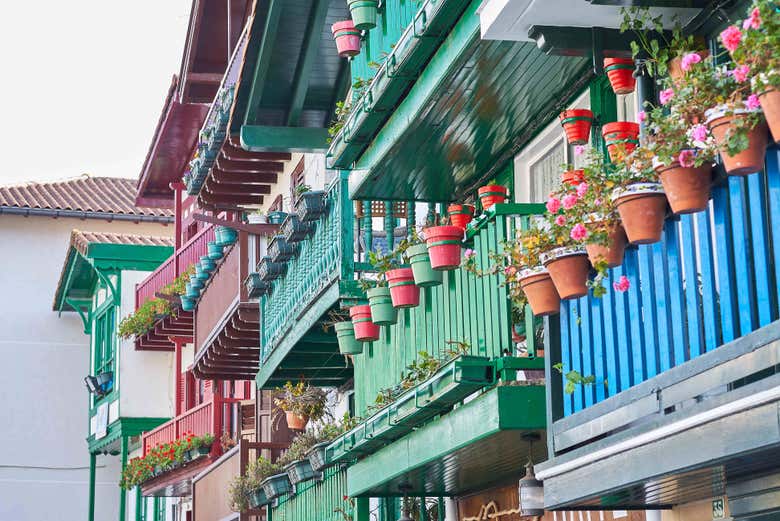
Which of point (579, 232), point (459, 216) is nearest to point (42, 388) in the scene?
point (459, 216)

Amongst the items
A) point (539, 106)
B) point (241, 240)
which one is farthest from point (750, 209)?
point (241, 240)

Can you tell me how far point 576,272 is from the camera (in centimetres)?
817

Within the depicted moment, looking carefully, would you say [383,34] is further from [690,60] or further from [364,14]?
[690,60]

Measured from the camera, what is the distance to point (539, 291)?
852 cm

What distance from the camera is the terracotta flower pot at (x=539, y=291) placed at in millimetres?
8453

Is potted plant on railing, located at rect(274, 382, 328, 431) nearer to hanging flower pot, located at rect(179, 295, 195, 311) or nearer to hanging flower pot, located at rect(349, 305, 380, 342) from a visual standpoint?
hanging flower pot, located at rect(349, 305, 380, 342)

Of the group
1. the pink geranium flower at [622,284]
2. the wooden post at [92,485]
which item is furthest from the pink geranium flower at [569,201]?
the wooden post at [92,485]

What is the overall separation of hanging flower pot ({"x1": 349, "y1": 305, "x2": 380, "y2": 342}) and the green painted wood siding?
1868 millimetres

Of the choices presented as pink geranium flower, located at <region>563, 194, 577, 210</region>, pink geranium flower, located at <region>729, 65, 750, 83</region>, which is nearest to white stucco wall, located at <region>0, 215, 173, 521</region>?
pink geranium flower, located at <region>563, 194, 577, 210</region>

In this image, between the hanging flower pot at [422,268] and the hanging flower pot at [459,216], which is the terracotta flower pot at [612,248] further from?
the hanging flower pot at [459,216]

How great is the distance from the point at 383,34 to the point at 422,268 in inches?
98.8

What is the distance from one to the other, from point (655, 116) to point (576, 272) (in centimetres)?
144

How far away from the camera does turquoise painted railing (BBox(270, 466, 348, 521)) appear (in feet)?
48.8

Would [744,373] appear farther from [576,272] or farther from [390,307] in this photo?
[390,307]
